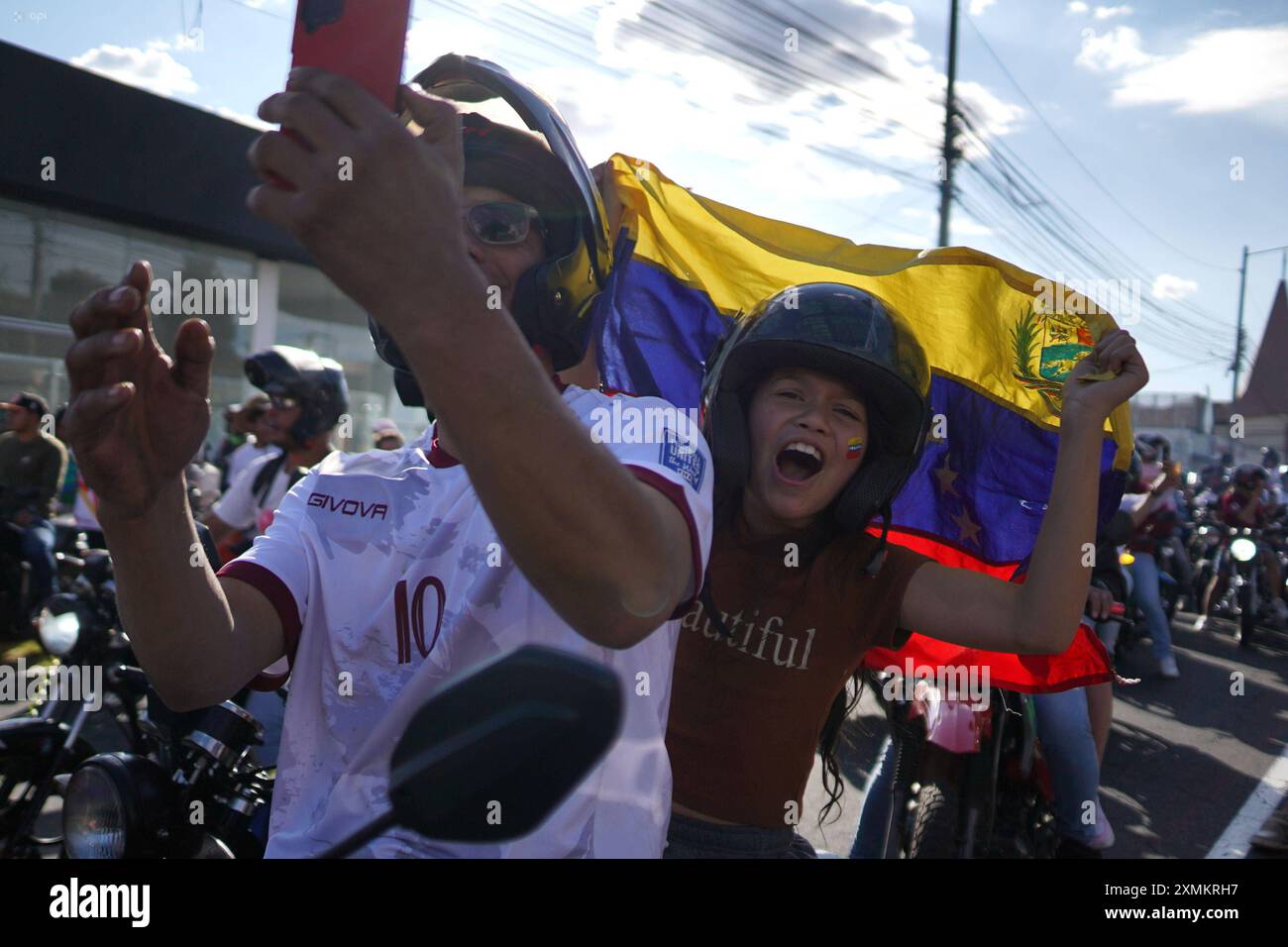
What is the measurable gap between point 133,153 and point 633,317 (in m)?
13.6

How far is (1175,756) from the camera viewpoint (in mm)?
6539

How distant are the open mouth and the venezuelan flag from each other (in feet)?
2.65

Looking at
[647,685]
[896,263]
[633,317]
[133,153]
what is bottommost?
[647,685]

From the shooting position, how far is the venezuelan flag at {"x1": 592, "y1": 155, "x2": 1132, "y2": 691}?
287cm

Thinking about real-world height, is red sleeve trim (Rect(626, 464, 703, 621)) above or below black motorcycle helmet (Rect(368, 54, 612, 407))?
below

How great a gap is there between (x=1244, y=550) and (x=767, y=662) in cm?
1121

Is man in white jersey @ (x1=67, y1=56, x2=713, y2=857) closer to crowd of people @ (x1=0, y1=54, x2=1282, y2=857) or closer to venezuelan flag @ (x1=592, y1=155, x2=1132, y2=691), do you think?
crowd of people @ (x1=0, y1=54, x2=1282, y2=857)

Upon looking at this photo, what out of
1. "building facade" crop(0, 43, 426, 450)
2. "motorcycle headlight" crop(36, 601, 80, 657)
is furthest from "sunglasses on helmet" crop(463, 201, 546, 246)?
"building facade" crop(0, 43, 426, 450)

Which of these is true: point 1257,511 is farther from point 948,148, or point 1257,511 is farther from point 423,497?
point 423,497

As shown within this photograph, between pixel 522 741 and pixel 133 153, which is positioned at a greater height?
pixel 133 153

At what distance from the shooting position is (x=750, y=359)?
2.29 metres

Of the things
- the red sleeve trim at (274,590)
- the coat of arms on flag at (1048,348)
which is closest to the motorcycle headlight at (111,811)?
the red sleeve trim at (274,590)
